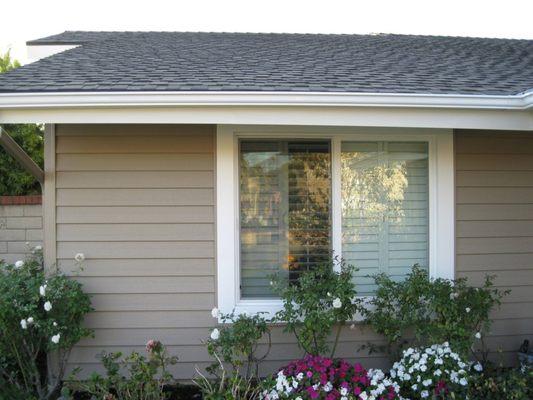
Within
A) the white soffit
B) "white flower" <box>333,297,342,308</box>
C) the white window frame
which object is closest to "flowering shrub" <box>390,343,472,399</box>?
"white flower" <box>333,297,342,308</box>

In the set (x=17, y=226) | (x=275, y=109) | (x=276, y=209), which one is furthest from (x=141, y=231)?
(x=17, y=226)

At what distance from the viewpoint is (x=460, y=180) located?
4.49 m

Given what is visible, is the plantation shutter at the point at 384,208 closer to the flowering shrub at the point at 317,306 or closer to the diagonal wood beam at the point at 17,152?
the flowering shrub at the point at 317,306

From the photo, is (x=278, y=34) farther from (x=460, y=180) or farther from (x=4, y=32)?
(x=4, y=32)

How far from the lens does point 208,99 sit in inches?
140

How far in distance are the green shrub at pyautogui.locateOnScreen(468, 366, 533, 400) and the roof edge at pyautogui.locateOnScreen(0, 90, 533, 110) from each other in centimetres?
207

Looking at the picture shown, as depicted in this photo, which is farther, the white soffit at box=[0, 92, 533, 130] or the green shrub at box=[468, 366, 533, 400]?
the green shrub at box=[468, 366, 533, 400]

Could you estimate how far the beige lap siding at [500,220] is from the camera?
4500 mm

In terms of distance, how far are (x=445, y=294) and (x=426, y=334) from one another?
0.36m

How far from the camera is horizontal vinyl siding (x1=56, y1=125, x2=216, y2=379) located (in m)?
4.27

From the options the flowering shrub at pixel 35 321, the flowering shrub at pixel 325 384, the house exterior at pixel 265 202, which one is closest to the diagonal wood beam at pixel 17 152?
the house exterior at pixel 265 202

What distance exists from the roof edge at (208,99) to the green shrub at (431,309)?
4.78 feet

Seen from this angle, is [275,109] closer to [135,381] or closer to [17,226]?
[135,381]

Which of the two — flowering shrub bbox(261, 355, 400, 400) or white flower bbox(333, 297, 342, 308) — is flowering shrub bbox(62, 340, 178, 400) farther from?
white flower bbox(333, 297, 342, 308)
